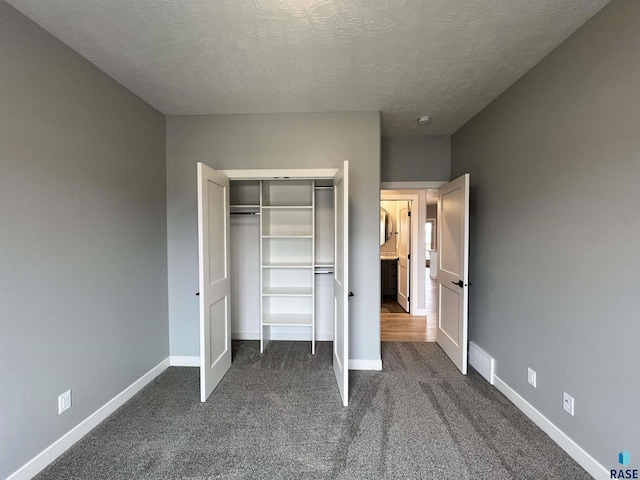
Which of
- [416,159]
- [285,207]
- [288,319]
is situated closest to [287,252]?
[285,207]

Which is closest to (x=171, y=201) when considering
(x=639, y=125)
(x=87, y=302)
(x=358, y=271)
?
(x=87, y=302)

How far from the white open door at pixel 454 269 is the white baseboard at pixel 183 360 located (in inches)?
109

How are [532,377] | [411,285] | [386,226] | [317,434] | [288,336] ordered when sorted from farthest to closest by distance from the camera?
[386,226] → [411,285] → [288,336] → [532,377] → [317,434]

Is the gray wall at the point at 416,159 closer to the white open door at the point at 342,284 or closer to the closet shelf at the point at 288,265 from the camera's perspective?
the white open door at the point at 342,284

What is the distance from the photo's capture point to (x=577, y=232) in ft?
5.36

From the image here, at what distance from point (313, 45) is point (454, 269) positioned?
2.48m

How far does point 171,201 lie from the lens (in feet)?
9.16

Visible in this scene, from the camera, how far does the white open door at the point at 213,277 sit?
2.19 m

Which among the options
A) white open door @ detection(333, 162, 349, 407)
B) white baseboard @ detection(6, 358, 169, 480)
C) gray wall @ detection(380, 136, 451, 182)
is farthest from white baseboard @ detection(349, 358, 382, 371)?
gray wall @ detection(380, 136, 451, 182)

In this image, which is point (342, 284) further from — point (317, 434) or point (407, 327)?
point (407, 327)

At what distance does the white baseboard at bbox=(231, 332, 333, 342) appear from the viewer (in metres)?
3.38

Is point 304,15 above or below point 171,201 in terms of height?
above

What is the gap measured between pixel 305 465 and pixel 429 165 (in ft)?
11.0

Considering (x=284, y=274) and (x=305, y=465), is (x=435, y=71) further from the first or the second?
(x=305, y=465)
